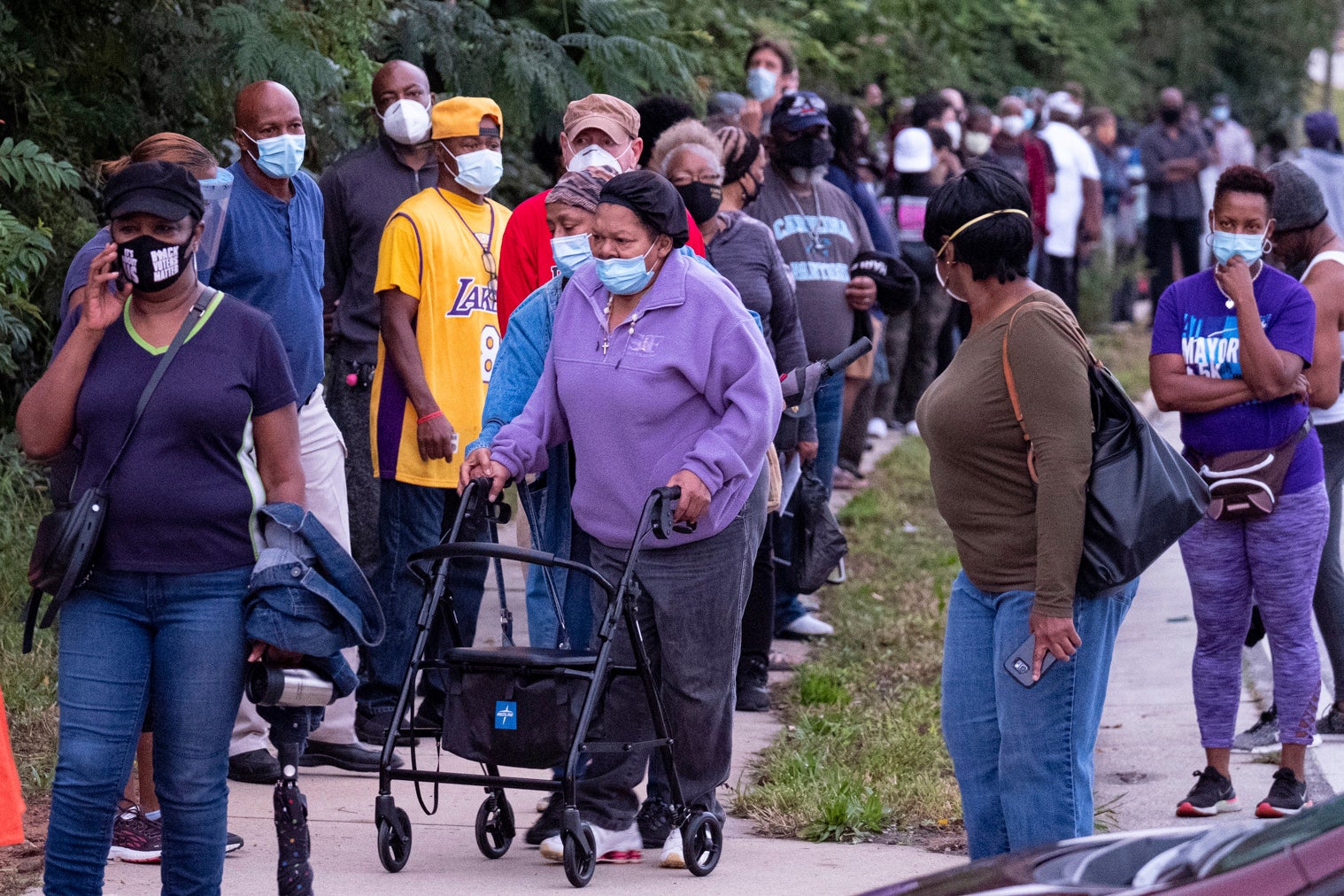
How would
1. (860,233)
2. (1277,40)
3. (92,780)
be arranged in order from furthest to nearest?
(1277,40) < (860,233) < (92,780)

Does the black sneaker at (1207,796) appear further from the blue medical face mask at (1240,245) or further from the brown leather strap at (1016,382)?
the brown leather strap at (1016,382)

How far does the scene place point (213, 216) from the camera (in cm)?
566

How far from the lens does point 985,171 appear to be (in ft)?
14.4

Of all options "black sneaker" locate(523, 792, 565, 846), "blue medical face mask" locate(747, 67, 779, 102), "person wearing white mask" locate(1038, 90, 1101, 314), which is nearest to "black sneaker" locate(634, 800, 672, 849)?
"black sneaker" locate(523, 792, 565, 846)

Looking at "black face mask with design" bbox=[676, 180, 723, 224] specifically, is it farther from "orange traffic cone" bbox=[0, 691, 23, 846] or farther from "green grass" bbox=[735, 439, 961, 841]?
"orange traffic cone" bbox=[0, 691, 23, 846]

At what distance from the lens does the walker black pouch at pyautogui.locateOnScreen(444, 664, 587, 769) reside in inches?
190

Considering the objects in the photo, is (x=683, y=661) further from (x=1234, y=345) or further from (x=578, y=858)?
(x=1234, y=345)

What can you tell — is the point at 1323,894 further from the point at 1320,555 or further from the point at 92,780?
the point at 1320,555

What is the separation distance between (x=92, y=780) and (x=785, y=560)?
13.1 feet

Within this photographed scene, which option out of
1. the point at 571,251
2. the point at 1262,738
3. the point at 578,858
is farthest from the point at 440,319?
the point at 1262,738

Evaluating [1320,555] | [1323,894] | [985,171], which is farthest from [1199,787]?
[1323,894]

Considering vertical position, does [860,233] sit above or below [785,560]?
above

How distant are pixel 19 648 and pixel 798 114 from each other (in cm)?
398

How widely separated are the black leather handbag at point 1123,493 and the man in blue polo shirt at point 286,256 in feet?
8.38
